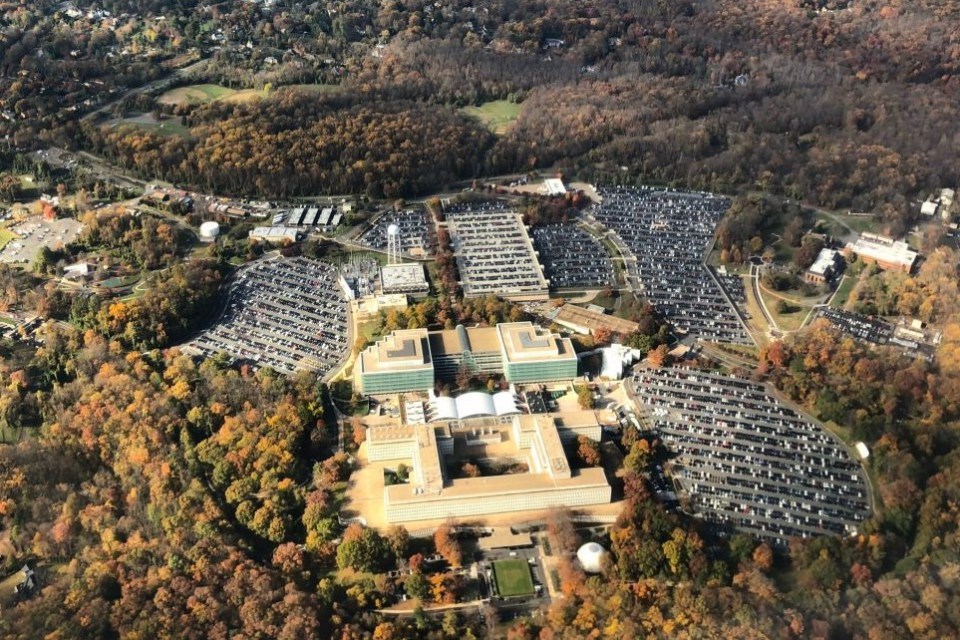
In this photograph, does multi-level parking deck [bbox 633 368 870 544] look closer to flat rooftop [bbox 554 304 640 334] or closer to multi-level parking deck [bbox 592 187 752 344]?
flat rooftop [bbox 554 304 640 334]

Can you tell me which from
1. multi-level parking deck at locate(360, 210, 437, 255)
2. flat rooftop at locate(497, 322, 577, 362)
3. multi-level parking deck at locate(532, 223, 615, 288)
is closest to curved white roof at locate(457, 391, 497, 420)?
flat rooftop at locate(497, 322, 577, 362)

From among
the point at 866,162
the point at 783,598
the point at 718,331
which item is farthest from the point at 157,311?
the point at 866,162

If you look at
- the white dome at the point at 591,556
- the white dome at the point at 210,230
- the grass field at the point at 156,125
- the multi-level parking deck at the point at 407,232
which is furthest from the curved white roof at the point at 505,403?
the grass field at the point at 156,125

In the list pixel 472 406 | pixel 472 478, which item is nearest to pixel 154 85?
pixel 472 406

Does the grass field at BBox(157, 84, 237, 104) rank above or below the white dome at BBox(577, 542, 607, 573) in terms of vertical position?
above

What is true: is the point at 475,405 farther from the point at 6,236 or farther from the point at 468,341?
the point at 6,236

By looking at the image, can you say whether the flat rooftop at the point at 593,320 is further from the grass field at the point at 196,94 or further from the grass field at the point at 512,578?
the grass field at the point at 196,94
